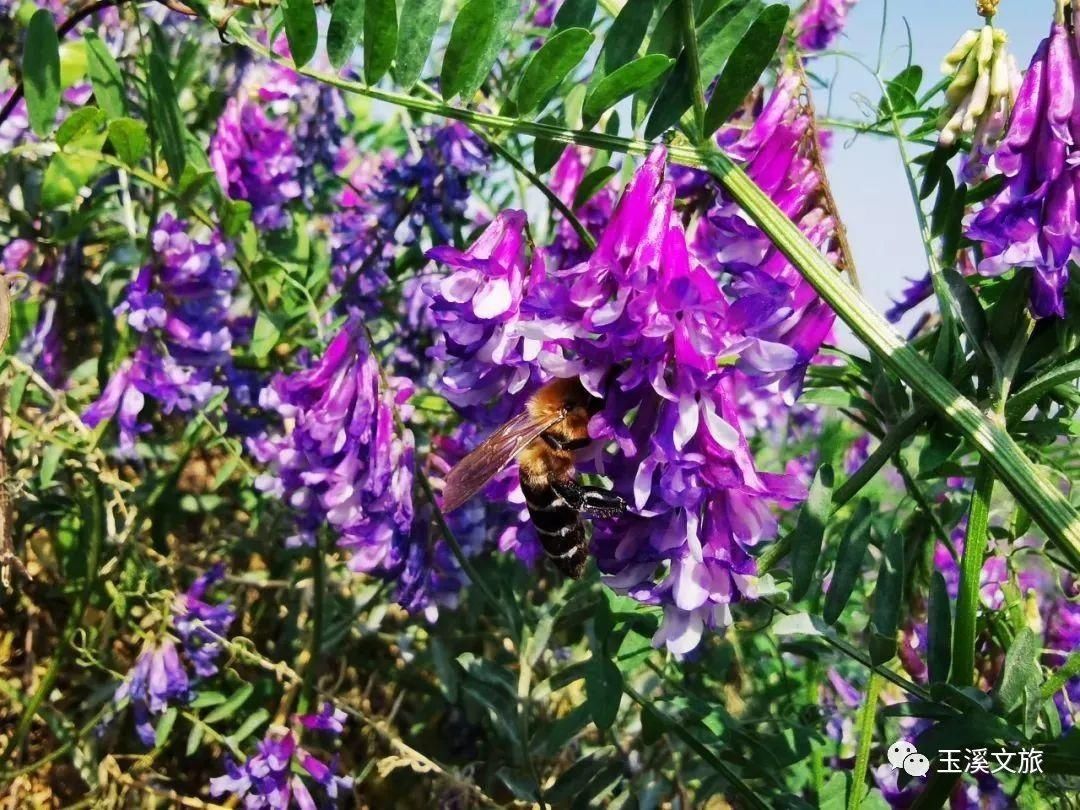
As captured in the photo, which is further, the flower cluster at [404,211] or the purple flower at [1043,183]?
the flower cluster at [404,211]

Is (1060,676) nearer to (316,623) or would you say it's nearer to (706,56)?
(706,56)

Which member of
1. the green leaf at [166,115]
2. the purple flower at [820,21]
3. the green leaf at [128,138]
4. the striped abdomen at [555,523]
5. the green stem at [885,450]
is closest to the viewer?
the green stem at [885,450]

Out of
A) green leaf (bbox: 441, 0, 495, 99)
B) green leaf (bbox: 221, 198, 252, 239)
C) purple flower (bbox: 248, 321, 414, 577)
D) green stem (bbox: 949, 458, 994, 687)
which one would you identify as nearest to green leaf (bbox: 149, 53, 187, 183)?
green leaf (bbox: 221, 198, 252, 239)

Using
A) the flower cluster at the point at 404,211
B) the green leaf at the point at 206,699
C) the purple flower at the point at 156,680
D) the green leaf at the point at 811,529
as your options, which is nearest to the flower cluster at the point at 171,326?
the flower cluster at the point at 404,211

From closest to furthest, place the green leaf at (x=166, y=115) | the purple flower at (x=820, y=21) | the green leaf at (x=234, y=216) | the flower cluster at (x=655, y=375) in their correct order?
the flower cluster at (x=655, y=375) → the green leaf at (x=166, y=115) → the green leaf at (x=234, y=216) → the purple flower at (x=820, y=21)

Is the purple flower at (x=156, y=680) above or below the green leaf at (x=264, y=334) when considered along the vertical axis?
below

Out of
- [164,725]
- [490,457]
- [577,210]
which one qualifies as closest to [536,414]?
[490,457]

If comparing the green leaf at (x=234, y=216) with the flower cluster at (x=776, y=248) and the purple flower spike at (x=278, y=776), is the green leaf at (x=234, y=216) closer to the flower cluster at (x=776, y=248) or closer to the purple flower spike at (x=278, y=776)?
the flower cluster at (x=776, y=248)
